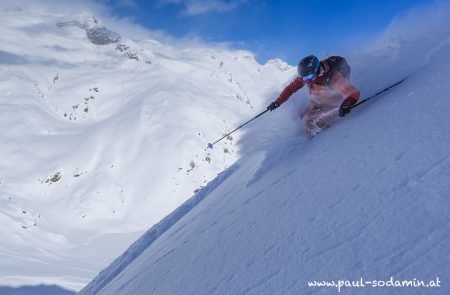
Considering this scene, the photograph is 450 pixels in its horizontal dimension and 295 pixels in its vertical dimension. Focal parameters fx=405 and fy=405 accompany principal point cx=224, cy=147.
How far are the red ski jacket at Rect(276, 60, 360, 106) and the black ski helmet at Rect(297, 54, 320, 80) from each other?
28 centimetres

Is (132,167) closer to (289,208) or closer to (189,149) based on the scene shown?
(189,149)

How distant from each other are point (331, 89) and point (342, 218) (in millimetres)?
3827

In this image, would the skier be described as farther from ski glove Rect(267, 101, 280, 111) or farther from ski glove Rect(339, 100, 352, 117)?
ski glove Rect(267, 101, 280, 111)

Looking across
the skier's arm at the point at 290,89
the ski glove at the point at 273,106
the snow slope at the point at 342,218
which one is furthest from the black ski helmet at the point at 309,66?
the ski glove at the point at 273,106

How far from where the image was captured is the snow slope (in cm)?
220

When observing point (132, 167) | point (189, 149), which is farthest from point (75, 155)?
point (189, 149)

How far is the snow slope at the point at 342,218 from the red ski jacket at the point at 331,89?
43cm

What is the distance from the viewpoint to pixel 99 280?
7562mm

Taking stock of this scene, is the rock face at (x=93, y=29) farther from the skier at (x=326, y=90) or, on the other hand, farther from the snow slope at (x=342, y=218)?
the snow slope at (x=342, y=218)

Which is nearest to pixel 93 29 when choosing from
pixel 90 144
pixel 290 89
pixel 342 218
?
pixel 90 144

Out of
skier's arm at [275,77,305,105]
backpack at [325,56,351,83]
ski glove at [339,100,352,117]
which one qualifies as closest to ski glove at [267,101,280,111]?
skier's arm at [275,77,305,105]

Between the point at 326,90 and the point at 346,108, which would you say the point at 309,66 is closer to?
the point at 326,90

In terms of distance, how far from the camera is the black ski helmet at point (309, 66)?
19.5ft

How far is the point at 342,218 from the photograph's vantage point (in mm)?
2838
